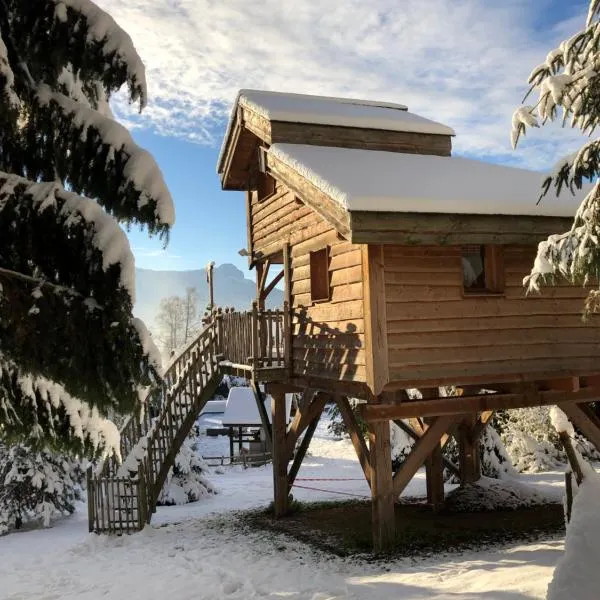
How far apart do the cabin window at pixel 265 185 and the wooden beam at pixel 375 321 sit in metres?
5.43

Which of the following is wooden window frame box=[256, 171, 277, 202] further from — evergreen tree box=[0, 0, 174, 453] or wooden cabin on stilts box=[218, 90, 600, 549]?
evergreen tree box=[0, 0, 174, 453]

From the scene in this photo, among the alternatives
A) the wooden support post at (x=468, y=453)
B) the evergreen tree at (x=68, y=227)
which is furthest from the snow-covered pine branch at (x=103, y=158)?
the wooden support post at (x=468, y=453)

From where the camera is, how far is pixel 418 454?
36.0ft

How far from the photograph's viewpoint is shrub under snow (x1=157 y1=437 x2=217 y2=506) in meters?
18.1

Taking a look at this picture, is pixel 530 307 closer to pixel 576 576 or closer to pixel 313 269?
pixel 313 269

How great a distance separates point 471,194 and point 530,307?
91.6 inches

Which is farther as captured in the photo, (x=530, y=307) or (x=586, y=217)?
(x=530, y=307)

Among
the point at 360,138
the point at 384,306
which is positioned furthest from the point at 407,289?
the point at 360,138

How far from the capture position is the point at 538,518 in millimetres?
13336

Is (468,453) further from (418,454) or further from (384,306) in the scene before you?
(384,306)

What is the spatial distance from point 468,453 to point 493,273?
282 inches

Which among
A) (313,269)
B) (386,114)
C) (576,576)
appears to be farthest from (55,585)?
(386,114)

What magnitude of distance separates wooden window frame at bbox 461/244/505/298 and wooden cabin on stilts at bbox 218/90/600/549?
0.02 m

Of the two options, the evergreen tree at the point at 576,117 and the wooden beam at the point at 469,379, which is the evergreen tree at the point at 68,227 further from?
the wooden beam at the point at 469,379
